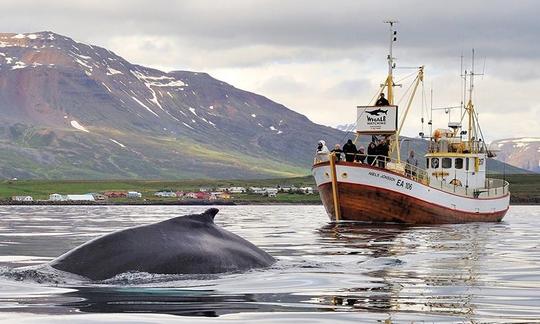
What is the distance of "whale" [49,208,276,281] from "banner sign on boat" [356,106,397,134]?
2068 inches

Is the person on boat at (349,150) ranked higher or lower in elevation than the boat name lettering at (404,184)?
higher

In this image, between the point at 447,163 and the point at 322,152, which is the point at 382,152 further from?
the point at 447,163

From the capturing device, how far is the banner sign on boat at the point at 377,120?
7000cm

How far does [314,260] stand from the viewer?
77.7 ft

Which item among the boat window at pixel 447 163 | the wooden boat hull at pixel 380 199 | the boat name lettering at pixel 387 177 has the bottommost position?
the wooden boat hull at pixel 380 199

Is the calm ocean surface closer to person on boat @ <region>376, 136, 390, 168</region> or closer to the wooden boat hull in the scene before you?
the wooden boat hull

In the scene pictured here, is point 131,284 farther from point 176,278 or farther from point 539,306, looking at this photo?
point 539,306

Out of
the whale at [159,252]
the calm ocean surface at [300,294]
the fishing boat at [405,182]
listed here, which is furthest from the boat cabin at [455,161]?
the whale at [159,252]

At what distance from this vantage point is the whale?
54.4ft

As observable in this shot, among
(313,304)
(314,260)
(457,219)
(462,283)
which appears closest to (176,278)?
(313,304)

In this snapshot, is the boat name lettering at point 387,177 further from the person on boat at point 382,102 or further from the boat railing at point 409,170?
the person on boat at point 382,102

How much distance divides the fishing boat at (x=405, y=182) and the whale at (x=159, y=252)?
42662mm

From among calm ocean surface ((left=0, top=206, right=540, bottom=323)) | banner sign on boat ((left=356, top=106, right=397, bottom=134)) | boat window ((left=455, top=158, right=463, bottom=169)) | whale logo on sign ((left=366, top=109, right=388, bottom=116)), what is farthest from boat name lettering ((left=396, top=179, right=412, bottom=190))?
calm ocean surface ((left=0, top=206, right=540, bottom=323))

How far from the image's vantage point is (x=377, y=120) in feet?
232
